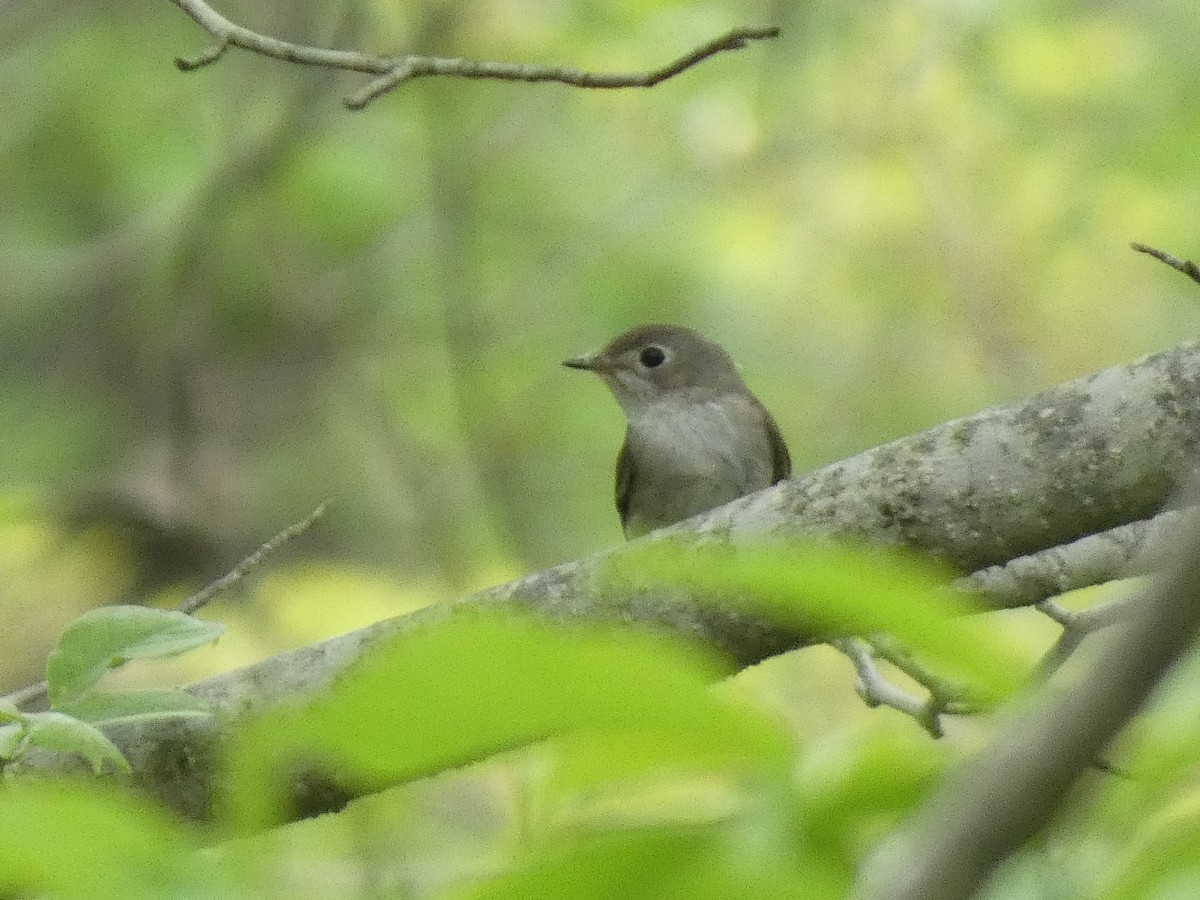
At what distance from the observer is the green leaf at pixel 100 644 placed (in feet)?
4.92

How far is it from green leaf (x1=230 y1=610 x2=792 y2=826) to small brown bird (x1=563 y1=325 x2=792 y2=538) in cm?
444

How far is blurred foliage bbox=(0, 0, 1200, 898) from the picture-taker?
6891 mm

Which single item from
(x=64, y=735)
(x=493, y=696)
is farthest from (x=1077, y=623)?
(x=493, y=696)

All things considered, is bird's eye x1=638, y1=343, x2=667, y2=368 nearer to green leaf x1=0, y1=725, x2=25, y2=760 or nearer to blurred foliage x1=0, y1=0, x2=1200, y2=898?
blurred foliage x1=0, y1=0, x2=1200, y2=898

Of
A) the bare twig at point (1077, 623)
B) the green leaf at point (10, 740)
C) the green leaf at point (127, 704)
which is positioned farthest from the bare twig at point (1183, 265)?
the green leaf at point (10, 740)

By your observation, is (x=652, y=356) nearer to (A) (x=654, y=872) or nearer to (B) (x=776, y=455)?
(B) (x=776, y=455)

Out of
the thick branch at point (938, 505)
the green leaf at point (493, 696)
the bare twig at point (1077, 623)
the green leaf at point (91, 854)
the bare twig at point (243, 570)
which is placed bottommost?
the bare twig at point (1077, 623)

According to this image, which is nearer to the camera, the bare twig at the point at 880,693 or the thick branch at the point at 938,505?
the thick branch at the point at 938,505

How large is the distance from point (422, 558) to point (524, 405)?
0.90 meters

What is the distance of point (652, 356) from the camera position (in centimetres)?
547

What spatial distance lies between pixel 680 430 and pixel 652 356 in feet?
1.19

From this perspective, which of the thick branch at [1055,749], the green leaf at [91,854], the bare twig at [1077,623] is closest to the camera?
the thick branch at [1055,749]

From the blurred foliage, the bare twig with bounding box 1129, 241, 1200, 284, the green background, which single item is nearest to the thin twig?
the bare twig with bounding box 1129, 241, 1200, 284

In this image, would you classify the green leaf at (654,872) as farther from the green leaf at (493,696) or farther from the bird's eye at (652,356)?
the bird's eye at (652,356)
